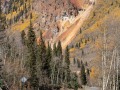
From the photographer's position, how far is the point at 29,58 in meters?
76.6

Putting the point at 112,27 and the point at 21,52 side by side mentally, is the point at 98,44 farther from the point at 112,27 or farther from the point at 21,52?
the point at 21,52

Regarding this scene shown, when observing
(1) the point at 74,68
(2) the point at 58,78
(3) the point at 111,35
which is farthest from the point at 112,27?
(1) the point at 74,68

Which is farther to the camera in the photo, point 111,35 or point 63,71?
point 63,71

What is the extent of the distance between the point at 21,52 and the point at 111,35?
5410 cm

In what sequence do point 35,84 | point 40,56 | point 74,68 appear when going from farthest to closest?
point 74,68 < point 40,56 < point 35,84

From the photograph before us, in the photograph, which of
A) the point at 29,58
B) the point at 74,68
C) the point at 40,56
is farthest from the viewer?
the point at 74,68

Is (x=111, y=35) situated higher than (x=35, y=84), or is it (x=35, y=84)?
(x=111, y=35)

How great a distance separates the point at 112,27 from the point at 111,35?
95 cm

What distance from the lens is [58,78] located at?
107500mm

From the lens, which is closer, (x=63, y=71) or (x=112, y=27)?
(x=112, y=27)

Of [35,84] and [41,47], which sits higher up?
[41,47]

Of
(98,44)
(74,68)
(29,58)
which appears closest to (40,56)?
(29,58)

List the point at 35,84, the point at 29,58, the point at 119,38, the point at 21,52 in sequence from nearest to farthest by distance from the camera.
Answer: the point at 119,38 < the point at 35,84 < the point at 29,58 < the point at 21,52

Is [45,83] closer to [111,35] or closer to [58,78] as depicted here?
[58,78]
